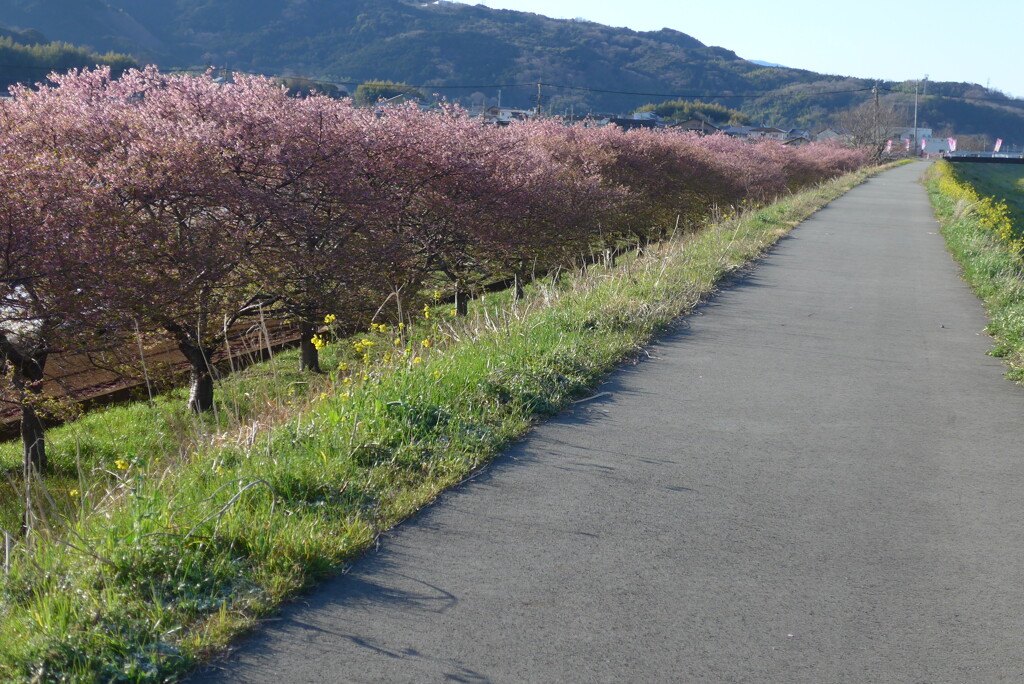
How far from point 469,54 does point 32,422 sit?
117 metres

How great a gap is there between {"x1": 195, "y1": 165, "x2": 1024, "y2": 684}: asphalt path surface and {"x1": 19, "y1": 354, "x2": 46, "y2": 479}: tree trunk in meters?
4.83

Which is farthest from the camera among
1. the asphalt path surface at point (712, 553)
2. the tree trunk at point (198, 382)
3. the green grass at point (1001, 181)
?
the green grass at point (1001, 181)

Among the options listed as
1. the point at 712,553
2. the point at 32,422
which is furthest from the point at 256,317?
the point at 712,553

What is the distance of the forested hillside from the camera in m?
79.3

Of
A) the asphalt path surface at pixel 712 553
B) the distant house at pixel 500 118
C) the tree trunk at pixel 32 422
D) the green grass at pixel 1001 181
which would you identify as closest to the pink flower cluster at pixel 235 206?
the tree trunk at pixel 32 422

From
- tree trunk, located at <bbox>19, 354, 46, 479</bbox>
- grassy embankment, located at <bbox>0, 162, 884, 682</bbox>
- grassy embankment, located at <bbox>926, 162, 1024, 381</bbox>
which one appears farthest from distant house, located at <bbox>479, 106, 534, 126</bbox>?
grassy embankment, located at <bbox>0, 162, 884, 682</bbox>

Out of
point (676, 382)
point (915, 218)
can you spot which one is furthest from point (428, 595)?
point (915, 218)

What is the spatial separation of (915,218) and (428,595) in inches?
979

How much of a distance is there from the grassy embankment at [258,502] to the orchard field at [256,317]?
13mm

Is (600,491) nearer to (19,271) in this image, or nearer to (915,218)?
(19,271)

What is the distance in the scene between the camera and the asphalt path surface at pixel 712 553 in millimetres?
3088

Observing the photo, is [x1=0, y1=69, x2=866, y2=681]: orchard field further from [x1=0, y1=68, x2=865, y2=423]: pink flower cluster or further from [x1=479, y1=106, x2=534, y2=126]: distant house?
[x1=479, y1=106, x2=534, y2=126]: distant house

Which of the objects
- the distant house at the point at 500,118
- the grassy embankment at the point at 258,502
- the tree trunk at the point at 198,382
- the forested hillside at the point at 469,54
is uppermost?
the forested hillside at the point at 469,54

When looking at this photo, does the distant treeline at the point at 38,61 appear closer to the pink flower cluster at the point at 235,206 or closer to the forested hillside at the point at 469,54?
the pink flower cluster at the point at 235,206
